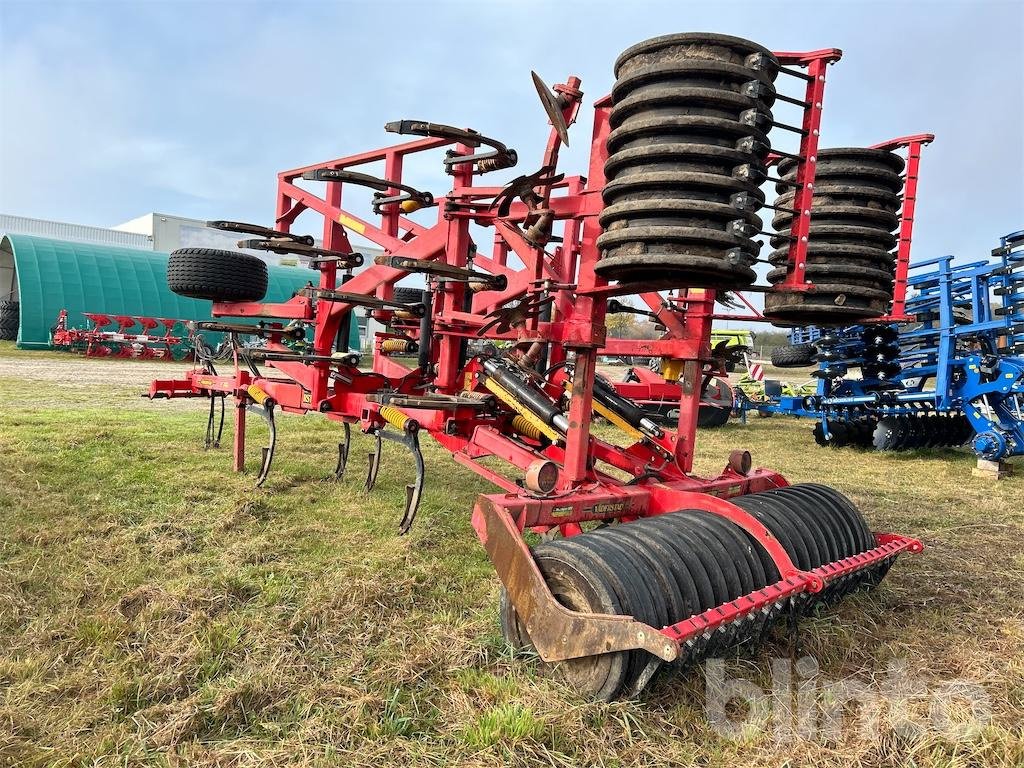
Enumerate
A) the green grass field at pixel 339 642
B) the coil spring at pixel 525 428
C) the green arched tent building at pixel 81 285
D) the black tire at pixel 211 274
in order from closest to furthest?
1. the green grass field at pixel 339 642
2. the coil spring at pixel 525 428
3. the black tire at pixel 211 274
4. the green arched tent building at pixel 81 285

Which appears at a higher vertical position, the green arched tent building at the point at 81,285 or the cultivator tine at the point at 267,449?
the green arched tent building at the point at 81,285

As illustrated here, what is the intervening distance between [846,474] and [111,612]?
7.47 meters

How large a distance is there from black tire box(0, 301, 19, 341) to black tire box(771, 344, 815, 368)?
2715 cm

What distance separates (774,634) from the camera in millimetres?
3152

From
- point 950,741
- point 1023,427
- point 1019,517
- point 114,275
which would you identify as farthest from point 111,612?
point 114,275

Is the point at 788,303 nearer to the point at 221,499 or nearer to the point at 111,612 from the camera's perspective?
the point at 111,612

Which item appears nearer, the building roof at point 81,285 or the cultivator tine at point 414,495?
the cultivator tine at point 414,495

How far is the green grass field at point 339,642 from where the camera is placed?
2.33 meters

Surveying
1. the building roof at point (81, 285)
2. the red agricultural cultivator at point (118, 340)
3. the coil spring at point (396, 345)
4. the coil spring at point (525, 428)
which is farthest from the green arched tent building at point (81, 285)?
the coil spring at point (525, 428)

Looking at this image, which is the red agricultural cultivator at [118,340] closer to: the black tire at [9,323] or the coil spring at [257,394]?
the black tire at [9,323]

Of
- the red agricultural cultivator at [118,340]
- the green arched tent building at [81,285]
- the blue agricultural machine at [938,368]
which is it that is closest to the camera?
the blue agricultural machine at [938,368]

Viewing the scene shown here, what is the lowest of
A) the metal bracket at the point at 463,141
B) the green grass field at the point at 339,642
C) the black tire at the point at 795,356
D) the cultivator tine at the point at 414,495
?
the green grass field at the point at 339,642

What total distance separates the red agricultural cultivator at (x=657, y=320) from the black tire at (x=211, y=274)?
4.22ft

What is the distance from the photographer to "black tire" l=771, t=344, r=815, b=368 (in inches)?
426
